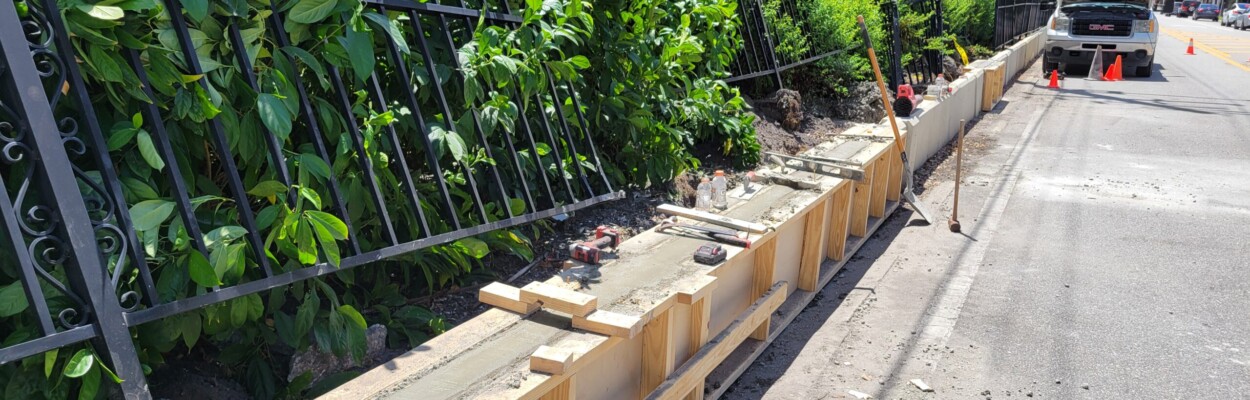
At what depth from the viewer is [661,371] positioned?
369cm

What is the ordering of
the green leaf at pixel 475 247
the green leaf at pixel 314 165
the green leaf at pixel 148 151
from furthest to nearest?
1. the green leaf at pixel 475 247
2. the green leaf at pixel 314 165
3. the green leaf at pixel 148 151

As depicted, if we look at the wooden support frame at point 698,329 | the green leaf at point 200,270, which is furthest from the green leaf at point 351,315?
the wooden support frame at point 698,329

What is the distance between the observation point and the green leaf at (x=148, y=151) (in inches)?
99.9

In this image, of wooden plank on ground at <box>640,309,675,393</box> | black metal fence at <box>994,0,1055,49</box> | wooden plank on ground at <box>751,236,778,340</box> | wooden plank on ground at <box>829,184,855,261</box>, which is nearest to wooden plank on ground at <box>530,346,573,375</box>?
wooden plank on ground at <box>640,309,675,393</box>

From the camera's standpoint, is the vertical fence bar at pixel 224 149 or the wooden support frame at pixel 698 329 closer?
the vertical fence bar at pixel 224 149

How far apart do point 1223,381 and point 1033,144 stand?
24.3ft

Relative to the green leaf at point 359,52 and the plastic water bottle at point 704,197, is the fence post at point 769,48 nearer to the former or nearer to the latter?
the plastic water bottle at point 704,197

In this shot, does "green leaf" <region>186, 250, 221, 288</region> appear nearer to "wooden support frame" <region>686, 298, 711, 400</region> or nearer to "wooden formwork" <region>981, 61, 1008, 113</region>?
"wooden support frame" <region>686, 298, 711, 400</region>

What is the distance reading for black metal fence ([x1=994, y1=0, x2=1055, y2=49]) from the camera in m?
20.1

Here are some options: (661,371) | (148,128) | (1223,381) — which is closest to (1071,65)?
(1223,381)

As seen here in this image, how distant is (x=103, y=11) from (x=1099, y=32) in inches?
825

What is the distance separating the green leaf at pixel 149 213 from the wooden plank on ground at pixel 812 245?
3.89 metres

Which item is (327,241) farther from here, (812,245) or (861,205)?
(861,205)

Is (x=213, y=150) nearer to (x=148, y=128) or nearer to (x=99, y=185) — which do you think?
(x=148, y=128)
